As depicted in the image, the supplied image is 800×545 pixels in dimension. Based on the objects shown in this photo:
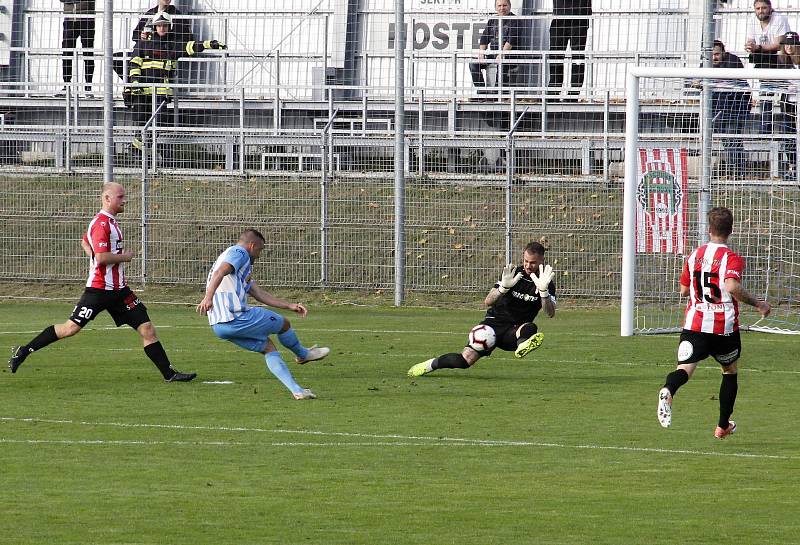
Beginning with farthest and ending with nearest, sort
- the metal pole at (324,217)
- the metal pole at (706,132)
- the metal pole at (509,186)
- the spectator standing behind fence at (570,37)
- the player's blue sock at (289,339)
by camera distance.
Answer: the spectator standing behind fence at (570,37) < the metal pole at (324,217) < the metal pole at (509,186) < the metal pole at (706,132) < the player's blue sock at (289,339)

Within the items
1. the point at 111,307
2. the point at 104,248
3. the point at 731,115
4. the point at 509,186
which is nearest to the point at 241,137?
the point at 509,186

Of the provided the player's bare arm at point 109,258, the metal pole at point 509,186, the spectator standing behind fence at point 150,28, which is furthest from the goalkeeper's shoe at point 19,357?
the spectator standing behind fence at point 150,28

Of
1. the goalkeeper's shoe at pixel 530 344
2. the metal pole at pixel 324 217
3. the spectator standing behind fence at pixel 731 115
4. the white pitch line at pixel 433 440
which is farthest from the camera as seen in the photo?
the metal pole at pixel 324 217

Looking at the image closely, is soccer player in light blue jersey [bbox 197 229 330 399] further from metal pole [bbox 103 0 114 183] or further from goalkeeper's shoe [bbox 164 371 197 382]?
metal pole [bbox 103 0 114 183]

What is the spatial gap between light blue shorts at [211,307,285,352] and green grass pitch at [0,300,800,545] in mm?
471

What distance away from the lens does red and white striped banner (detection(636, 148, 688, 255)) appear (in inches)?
728

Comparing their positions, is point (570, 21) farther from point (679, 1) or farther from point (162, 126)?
point (162, 126)

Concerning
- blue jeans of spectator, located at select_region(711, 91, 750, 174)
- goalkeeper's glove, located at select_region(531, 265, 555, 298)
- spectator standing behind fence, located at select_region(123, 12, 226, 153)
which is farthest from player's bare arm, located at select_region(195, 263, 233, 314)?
spectator standing behind fence, located at select_region(123, 12, 226, 153)

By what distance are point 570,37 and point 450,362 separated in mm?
12598

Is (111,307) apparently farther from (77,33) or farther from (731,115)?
(77,33)

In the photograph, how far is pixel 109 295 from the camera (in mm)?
14320

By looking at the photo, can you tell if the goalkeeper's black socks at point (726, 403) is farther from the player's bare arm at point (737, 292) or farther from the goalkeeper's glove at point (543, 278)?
the goalkeeper's glove at point (543, 278)

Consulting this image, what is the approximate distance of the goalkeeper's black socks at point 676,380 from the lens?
1107 cm

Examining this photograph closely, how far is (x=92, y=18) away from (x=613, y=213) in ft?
35.3
